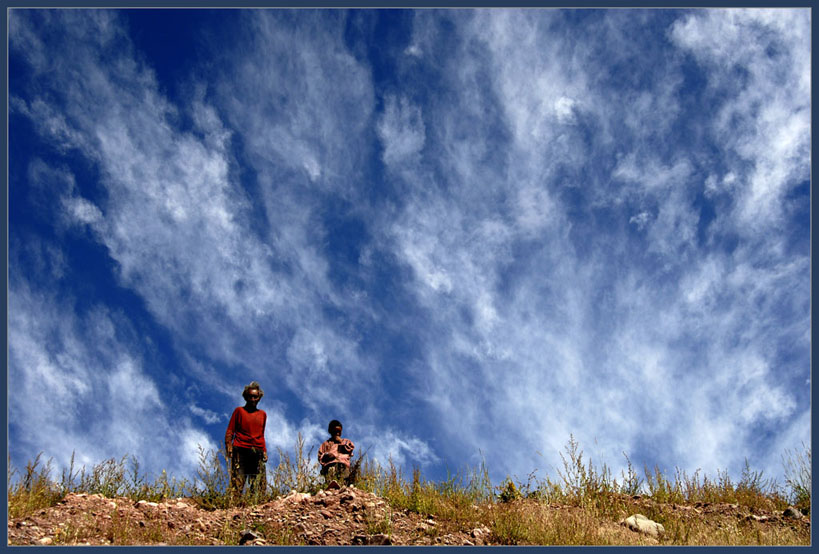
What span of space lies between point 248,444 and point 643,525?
6443 millimetres

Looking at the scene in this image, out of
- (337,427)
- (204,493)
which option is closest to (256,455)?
(204,493)

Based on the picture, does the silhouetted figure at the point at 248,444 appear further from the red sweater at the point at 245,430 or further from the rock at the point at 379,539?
the rock at the point at 379,539

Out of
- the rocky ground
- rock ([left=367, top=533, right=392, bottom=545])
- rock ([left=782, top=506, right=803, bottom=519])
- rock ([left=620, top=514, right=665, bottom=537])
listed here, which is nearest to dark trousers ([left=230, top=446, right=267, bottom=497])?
the rocky ground

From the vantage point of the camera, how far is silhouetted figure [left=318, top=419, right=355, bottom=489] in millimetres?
10180

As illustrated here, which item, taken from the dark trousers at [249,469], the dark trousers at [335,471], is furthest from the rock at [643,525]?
the dark trousers at [249,469]

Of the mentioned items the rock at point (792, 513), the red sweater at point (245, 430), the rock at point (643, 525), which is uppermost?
the red sweater at point (245, 430)

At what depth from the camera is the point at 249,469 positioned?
9.70 meters

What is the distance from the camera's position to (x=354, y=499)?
8656 mm

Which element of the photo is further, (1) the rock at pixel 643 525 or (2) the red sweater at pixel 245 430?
(2) the red sweater at pixel 245 430

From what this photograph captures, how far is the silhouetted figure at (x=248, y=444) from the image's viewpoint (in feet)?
31.2

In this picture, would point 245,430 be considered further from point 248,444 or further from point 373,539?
point 373,539

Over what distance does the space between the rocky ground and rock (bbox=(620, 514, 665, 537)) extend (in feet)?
0.07

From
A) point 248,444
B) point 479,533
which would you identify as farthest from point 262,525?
point 479,533

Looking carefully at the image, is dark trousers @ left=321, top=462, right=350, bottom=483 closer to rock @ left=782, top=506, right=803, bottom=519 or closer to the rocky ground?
the rocky ground
